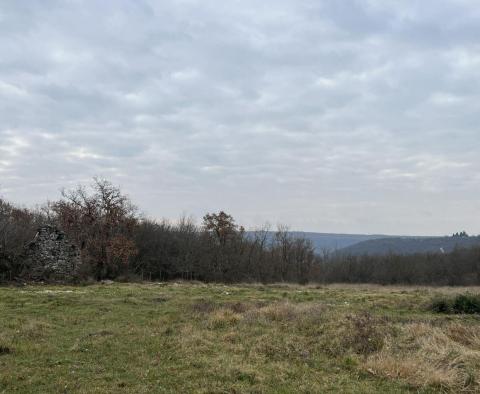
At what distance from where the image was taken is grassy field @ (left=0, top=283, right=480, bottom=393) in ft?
26.1

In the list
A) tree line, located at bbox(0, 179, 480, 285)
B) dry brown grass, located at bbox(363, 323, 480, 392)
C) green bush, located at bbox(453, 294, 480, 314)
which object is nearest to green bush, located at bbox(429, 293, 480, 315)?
green bush, located at bbox(453, 294, 480, 314)

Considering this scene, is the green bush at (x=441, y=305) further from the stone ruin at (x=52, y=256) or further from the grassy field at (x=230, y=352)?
the stone ruin at (x=52, y=256)

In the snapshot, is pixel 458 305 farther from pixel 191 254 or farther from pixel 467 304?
pixel 191 254

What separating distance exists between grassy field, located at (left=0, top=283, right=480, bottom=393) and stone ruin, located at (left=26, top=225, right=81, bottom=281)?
546 inches

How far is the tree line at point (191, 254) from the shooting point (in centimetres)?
3722

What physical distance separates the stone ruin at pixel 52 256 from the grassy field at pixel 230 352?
45.5ft

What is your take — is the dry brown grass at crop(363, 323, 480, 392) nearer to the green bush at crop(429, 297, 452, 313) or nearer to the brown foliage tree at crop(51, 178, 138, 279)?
the green bush at crop(429, 297, 452, 313)

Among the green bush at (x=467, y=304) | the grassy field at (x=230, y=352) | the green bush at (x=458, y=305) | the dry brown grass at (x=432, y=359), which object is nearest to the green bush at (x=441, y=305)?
the green bush at (x=458, y=305)

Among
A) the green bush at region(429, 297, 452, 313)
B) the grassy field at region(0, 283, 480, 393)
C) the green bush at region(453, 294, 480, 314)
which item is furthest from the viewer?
the green bush at region(429, 297, 452, 313)

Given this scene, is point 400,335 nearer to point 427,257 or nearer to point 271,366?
point 271,366

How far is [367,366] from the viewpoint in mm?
9102

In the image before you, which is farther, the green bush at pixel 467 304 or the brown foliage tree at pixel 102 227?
the brown foliage tree at pixel 102 227

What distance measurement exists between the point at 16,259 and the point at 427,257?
231 ft

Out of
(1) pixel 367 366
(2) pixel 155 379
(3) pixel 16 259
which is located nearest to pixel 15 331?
(2) pixel 155 379
